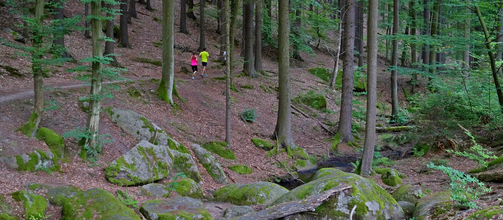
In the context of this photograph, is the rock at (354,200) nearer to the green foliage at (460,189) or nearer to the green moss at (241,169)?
the green foliage at (460,189)

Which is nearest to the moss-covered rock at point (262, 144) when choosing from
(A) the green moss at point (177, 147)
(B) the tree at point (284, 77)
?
(B) the tree at point (284, 77)

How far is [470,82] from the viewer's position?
43.9 ft

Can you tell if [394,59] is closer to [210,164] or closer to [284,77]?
[284,77]

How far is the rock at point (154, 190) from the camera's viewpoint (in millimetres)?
8492

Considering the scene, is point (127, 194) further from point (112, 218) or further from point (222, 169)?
point (222, 169)

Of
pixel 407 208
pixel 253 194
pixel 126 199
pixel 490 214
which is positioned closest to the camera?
pixel 490 214

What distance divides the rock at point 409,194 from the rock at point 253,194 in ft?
9.44

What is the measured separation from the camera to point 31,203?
20.8 ft

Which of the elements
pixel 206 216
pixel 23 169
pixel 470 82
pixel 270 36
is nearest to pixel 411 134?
pixel 470 82

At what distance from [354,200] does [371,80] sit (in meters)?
5.23

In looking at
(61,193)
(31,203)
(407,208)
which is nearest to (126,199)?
(61,193)

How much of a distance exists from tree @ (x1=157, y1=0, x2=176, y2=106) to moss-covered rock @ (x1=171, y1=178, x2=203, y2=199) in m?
5.96

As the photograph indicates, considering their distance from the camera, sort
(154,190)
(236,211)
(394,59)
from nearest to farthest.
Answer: (236,211)
(154,190)
(394,59)

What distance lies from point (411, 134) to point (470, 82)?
2.89 meters
